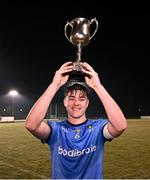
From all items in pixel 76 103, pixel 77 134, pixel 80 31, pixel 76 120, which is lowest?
pixel 77 134

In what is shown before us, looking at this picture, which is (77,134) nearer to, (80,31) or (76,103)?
(76,103)

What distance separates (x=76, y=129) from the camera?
10.7 ft

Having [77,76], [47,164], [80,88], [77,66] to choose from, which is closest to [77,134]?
[80,88]

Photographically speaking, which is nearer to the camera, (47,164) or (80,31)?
(80,31)

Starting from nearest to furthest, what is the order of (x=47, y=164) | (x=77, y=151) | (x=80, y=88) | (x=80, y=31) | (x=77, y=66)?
(x=77, y=66), (x=77, y=151), (x=80, y=88), (x=80, y=31), (x=47, y=164)

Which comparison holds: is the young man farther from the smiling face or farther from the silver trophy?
the silver trophy

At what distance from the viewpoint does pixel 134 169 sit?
1123cm

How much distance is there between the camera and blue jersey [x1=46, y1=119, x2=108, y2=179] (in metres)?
3.21

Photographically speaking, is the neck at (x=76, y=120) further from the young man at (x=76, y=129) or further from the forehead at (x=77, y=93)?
the forehead at (x=77, y=93)

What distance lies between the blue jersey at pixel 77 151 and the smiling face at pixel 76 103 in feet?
0.35

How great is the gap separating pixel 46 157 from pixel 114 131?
11250 millimetres

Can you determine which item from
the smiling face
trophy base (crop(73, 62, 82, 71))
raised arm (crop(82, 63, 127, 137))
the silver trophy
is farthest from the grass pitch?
trophy base (crop(73, 62, 82, 71))

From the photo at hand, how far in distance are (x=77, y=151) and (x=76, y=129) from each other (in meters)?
0.19

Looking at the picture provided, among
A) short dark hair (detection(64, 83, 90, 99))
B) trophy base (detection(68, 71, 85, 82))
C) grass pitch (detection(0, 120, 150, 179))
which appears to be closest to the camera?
trophy base (detection(68, 71, 85, 82))
